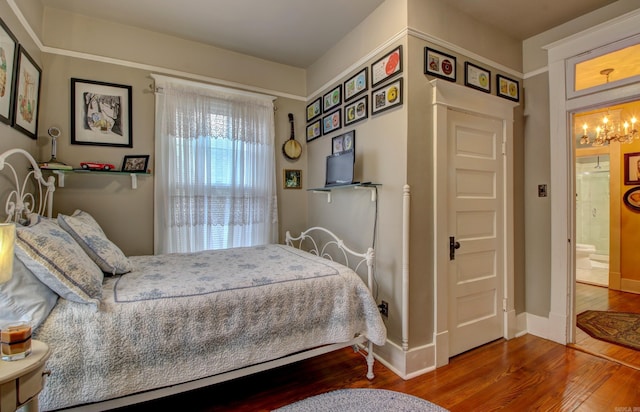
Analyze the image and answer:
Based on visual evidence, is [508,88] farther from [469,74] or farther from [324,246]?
[324,246]

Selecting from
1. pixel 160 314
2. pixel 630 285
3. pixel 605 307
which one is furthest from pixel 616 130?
pixel 160 314

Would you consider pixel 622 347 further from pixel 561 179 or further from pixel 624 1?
pixel 624 1

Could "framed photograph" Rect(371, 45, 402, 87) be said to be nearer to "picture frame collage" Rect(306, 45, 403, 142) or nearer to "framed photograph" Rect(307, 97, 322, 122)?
"picture frame collage" Rect(306, 45, 403, 142)

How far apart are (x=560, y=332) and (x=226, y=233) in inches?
126

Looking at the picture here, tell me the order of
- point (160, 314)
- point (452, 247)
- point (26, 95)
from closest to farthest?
point (160, 314) → point (26, 95) → point (452, 247)

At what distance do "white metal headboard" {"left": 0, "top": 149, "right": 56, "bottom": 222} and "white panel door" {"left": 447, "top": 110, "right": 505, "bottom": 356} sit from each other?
297 cm

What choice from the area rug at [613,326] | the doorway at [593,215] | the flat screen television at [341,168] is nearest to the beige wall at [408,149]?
the flat screen television at [341,168]

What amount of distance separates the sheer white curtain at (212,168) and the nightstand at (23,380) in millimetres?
1765

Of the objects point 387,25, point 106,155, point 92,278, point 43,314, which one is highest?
point 387,25

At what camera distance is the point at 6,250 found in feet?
3.44

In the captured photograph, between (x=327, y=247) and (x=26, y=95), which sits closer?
(x=26, y=95)

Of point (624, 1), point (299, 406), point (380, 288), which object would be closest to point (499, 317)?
point (380, 288)

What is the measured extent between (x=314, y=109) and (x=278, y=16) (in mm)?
1011

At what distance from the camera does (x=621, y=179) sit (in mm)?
4160
